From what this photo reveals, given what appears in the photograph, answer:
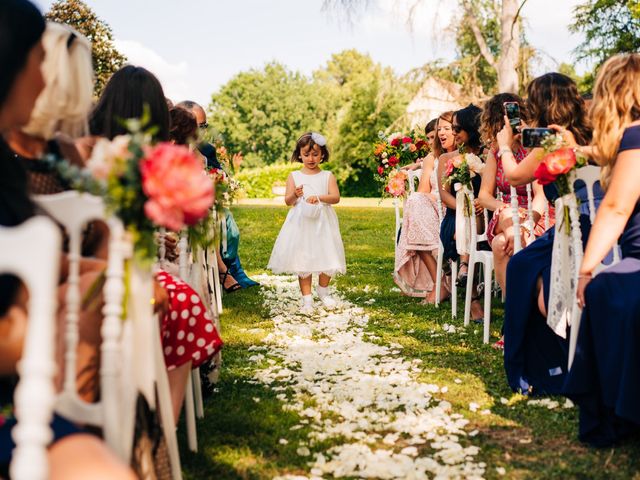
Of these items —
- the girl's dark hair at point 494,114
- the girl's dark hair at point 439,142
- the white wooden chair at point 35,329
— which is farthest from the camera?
the girl's dark hair at point 439,142

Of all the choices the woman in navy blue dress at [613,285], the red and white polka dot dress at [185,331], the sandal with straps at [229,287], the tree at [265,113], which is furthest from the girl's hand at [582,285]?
the tree at [265,113]

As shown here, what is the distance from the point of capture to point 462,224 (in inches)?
252

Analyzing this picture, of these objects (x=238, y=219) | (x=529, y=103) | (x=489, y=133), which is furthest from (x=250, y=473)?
(x=238, y=219)

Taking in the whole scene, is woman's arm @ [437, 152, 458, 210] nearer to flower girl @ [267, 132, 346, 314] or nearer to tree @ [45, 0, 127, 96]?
flower girl @ [267, 132, 346, 314]

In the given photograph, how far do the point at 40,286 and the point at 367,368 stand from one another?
3.73 meters

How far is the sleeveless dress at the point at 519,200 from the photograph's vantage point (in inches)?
211

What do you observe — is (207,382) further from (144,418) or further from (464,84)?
(464,84)

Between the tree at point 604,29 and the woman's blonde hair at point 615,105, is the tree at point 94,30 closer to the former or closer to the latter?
the tree at point 604,29

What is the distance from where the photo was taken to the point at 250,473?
3188 millimetres

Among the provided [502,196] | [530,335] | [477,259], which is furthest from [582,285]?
[477,259]

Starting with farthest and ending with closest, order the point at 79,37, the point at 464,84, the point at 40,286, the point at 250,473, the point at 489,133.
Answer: the point at 464,84 < the point at 489,133 < the point at 250,473 < the point at 79,37 < the point at 40,286

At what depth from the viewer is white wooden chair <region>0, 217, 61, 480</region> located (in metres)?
1.44

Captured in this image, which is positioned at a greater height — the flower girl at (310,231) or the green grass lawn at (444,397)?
the flower girl at (310,231)

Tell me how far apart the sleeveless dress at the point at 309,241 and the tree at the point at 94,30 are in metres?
16.2
